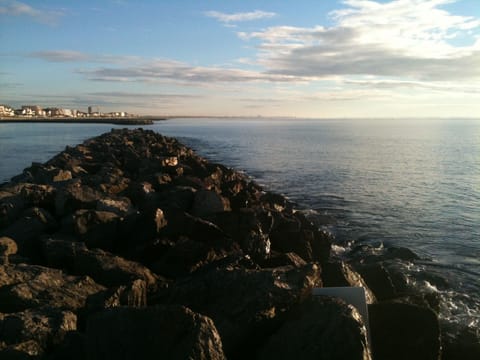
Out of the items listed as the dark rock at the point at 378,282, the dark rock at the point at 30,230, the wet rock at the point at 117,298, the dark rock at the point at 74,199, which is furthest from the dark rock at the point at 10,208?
the dark rock at the point at 378,282

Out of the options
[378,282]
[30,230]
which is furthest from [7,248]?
[378,282]

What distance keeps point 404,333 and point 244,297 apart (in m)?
1.63

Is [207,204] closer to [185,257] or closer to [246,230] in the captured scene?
[246,230]

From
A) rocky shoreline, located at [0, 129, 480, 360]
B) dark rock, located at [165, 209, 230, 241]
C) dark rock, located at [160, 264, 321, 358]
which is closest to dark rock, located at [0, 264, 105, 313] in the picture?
rocky shoreline, located at [0, 129, 480, 360]

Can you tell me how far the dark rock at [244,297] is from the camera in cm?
384

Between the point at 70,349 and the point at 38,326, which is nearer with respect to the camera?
the point at 70,349

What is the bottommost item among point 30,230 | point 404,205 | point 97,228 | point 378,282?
point 404,205

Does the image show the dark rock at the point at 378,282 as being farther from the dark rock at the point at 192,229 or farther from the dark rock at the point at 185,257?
the dark rock at the point at 192,229

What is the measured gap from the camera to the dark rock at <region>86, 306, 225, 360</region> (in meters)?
3.19

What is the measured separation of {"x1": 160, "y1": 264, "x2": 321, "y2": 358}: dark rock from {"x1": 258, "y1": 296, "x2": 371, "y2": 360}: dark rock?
0.20 metres

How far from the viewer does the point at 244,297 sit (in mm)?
4086

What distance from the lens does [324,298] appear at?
3.94m

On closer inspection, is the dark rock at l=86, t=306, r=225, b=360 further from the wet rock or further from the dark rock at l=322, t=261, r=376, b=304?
the dark rock at l=322, t=261, r=376, b=304

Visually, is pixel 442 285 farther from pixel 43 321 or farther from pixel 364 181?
pixel 364 181
